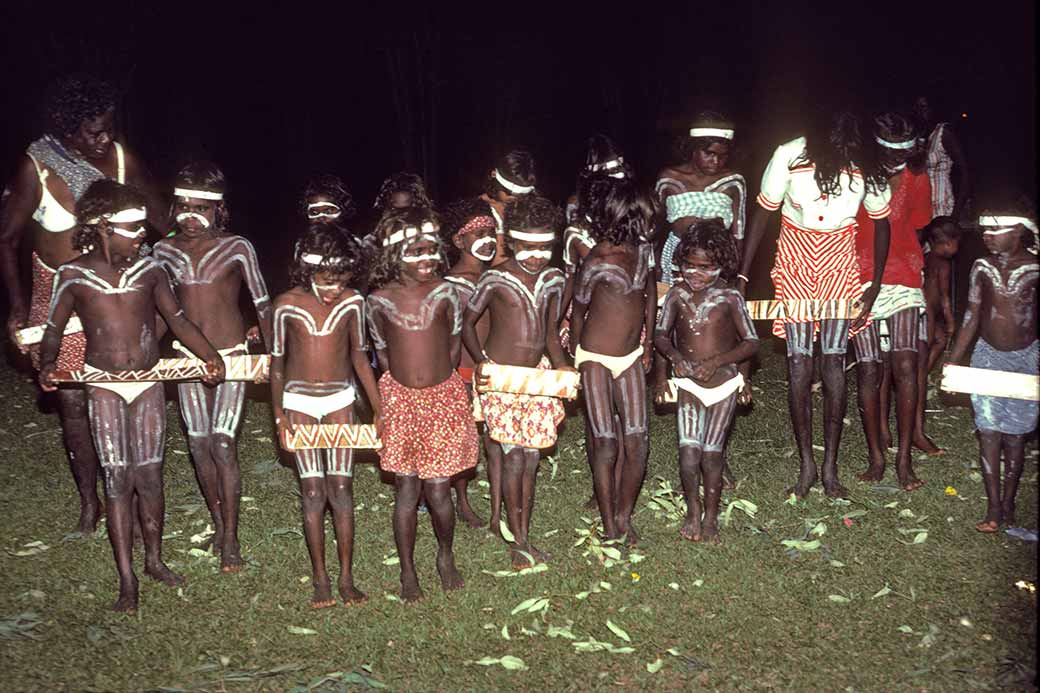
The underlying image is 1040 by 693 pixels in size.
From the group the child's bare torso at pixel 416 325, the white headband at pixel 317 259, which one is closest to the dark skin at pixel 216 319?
the white headband at pixel 317 259

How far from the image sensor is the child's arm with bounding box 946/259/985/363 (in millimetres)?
6898

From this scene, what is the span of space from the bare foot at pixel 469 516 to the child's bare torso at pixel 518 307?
1260mm

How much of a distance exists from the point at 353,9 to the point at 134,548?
16169 mm

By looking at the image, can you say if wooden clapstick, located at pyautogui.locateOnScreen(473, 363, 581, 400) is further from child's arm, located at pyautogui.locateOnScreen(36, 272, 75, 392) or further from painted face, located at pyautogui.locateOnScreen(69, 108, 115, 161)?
painted face, located at pyautogui.locateOnScreen(69, 108, 115, 161)

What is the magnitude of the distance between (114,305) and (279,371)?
36.9 inches

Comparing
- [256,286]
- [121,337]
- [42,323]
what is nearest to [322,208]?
[256,286]

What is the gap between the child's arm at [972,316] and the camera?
6.90 meters

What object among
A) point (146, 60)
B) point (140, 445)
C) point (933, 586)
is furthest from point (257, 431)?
point (146, 60)

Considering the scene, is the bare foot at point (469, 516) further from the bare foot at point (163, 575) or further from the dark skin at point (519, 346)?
the bare foot at point (163, 575)

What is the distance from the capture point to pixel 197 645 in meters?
5.79

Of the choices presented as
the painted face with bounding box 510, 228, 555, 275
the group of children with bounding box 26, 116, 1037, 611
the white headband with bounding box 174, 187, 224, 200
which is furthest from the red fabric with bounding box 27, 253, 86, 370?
the painted face with bounding box 510, 228, 555, 275

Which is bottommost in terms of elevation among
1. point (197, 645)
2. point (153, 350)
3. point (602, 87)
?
point (197, 645)

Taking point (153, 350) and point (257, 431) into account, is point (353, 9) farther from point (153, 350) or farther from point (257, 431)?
point (153, 350)

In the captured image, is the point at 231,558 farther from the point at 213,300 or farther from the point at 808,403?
the point at 808,403
